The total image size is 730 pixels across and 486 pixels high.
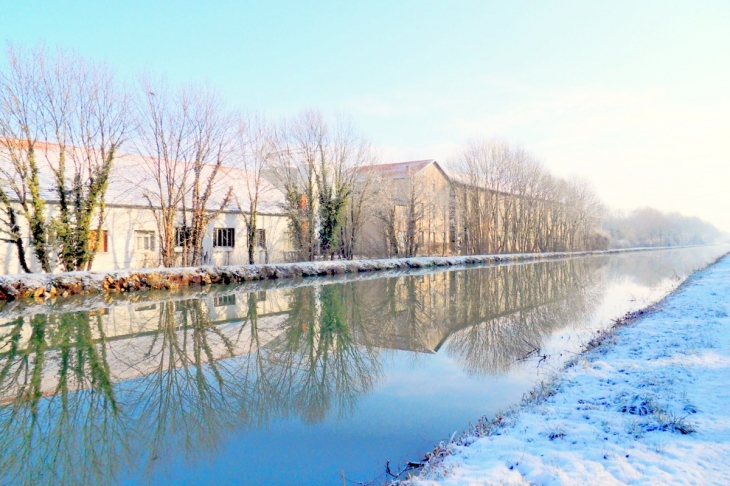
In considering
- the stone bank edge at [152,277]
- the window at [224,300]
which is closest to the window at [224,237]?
the stone bank edge at [152,277]

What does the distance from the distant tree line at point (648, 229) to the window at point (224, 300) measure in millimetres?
68802

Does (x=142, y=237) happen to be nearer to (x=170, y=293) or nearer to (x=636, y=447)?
(x=170, y=293)

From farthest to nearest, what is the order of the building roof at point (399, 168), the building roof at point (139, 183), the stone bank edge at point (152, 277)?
the building roof at point (399, 168) → the building roof at point (139, 183) → the stone bank edge at point (152, 277)

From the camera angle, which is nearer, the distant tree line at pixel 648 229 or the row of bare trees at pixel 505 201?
the row of bare trees at pixel 505 201

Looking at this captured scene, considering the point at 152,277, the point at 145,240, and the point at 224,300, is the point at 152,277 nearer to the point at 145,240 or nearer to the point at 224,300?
the point at 224,300

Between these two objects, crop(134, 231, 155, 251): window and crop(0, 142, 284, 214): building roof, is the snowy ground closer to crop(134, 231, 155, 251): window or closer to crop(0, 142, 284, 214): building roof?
crop(0, 142, 284, 214): building roof

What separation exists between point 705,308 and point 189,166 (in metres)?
20.0

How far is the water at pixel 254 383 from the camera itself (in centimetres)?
342

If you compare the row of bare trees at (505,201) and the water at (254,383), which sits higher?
the row of bare trees at (505,201)

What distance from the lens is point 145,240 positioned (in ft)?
69.9

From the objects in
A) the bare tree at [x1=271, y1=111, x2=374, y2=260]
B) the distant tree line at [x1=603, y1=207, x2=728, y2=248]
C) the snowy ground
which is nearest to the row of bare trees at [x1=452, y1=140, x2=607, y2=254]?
the bare tree at [x1=271, y1=111, x2=374, y2=260]

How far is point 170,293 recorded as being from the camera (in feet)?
47.2

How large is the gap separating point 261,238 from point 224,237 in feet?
7.61

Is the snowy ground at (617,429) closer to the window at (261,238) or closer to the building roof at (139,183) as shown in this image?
the building roof at (139,183)
